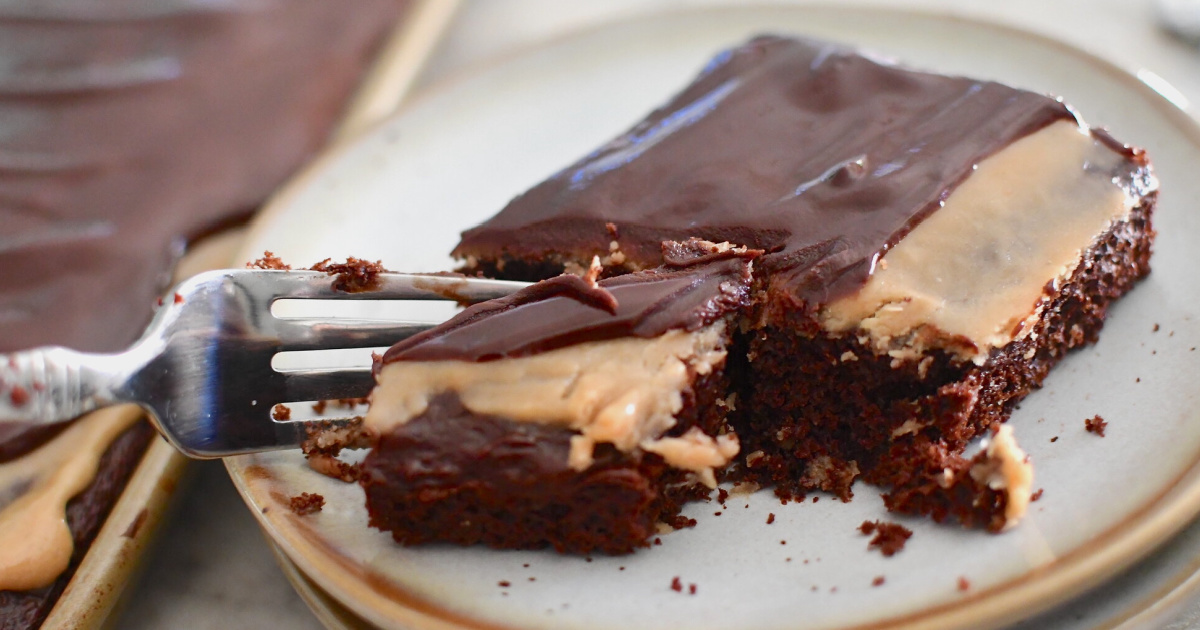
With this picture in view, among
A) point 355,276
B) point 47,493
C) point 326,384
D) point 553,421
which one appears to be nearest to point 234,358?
point 326,384

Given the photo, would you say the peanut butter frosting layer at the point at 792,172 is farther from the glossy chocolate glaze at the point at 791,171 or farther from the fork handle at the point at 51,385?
the fork handle at the point at 51,385

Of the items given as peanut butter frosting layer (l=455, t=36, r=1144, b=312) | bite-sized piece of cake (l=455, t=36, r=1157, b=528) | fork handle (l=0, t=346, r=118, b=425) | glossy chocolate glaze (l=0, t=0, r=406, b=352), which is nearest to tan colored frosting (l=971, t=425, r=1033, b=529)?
bite-sized piece of cake (l=455, t=36, r=1157, b=528)

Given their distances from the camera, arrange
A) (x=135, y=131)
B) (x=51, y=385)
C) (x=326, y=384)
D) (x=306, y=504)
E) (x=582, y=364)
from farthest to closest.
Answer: (x=135, y=131) < (x=326, y=384) < (x=306, y=504) < (x=582, y=364) < (x=51, y=385)

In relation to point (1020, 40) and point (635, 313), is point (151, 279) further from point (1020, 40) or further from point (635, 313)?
point (1020, 40)

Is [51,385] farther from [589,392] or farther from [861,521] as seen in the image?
[861,521]

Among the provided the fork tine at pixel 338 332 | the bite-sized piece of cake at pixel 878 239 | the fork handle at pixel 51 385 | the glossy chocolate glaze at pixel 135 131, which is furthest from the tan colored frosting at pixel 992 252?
the glossy chocolate glaze at pixel 135 131

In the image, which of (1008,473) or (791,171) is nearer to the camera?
(1008,473)

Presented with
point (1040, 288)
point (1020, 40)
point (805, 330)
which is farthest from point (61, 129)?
point (1020, 40)
